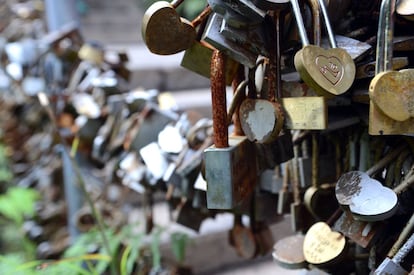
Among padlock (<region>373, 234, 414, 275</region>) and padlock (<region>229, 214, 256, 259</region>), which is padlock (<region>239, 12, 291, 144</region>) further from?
padlock (<region>229, 214, 256, 259</region>)

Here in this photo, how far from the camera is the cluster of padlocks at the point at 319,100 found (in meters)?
0.40

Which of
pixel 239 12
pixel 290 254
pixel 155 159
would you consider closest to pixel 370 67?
pixel 239 12

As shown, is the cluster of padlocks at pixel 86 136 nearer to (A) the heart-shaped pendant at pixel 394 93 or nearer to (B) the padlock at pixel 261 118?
(B) the padlock at pixel 261 118

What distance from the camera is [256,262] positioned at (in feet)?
4.86

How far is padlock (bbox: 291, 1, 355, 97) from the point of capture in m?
0.37

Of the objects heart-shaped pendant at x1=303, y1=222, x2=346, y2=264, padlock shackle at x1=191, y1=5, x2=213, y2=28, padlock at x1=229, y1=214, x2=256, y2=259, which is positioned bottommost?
padlock at x1=229, y1=214, x2=256, y2=259

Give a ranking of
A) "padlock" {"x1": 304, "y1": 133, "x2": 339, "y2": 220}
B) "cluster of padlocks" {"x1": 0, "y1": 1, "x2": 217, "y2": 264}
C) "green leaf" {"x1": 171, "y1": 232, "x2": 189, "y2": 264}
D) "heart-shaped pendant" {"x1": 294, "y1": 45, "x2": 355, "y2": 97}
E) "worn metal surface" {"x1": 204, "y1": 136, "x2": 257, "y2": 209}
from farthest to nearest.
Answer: "green leaf" {"x1": 171, "y1": 232, "x2": 189, "y2": 264}, "cluster of padlocks" {"x1": 0, "y1": 1, "x2": 217, "y2": 264}, "padlock" {"x1": 304, "y1": 133, "x2": 339, "y2": 220}, "worn metal surface" {"x1": 204, "y1": 136, "x2": 257, "y2": 209}, "heart-shaped pendant" {"x1": 294, "y1": 45, "x2": 355, "y2": 97}

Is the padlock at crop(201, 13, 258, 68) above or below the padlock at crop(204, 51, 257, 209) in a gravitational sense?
above

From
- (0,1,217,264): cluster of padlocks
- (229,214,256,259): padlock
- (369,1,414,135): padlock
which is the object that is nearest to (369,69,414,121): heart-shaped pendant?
(369,1,414,135): padlock

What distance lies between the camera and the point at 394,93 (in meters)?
0.39

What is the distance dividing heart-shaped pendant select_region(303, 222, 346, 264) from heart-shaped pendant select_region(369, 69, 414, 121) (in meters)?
0.16

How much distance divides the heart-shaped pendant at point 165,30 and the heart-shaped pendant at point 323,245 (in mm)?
254

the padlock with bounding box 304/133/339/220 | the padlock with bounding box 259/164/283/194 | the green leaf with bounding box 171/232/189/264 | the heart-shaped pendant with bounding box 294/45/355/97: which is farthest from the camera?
the green leaf with bounding box 171/232/189/264

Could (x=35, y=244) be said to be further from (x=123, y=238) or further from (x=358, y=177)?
(x=358, y=177)
